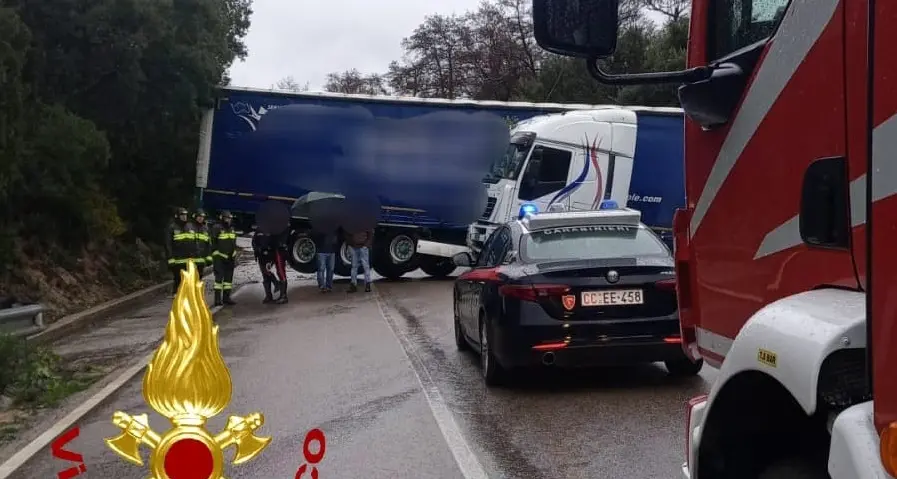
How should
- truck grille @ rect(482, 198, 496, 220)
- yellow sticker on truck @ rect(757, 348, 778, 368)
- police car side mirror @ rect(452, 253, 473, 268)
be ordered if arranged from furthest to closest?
1. truck grille @ rect(482, 198, 496, 220)
2. police car side mirror @ rect(452, 253, 473, 268)
3. yellow sticker on truck @ rect(757, 348, 778, 368)

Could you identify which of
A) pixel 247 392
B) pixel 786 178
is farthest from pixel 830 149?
pixel 247 392

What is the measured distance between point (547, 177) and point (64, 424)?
12.8m

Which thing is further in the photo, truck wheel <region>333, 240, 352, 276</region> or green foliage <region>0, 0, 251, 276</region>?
truck wheel <region>333, 240, 352, 276</region>

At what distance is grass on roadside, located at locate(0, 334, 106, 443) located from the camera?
8.25 metres

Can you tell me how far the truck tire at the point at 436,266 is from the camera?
21.0 meters

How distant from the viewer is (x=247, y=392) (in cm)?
857

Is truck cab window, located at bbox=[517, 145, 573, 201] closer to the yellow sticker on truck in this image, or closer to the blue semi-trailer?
the blue semi-trailer

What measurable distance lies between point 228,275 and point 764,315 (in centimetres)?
1510

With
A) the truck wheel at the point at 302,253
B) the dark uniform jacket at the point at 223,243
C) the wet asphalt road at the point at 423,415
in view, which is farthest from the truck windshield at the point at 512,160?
the wet asphalt road at the point at 423,415

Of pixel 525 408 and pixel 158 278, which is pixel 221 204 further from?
pixel 525 408

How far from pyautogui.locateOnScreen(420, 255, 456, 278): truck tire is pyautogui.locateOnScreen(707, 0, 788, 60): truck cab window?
1745 cm

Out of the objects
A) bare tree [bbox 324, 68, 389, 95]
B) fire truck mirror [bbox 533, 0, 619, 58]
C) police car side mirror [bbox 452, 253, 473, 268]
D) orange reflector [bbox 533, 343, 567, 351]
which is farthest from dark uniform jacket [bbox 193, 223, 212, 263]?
bare tree [bbox 324, 68, 389, 95]

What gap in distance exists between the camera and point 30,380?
923cm

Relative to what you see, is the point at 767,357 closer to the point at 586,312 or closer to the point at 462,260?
the point at 586,312
